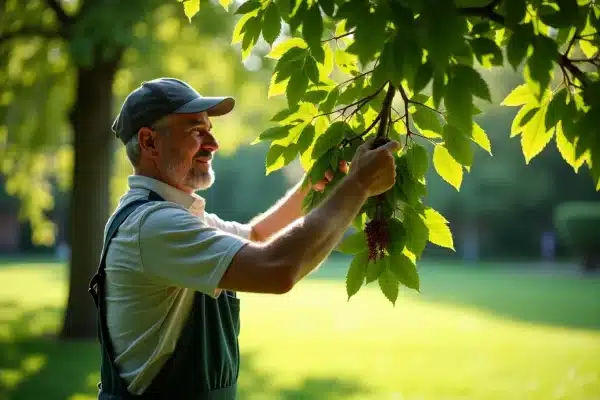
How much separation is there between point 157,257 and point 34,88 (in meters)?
10.0

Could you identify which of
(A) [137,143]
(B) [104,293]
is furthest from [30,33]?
(B) [104,293]

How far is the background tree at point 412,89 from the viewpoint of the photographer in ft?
5.80

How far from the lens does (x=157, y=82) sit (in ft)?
8.88

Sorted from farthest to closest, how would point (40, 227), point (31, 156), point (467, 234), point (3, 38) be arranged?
point (467, 234)
point (40, 227)
point (31, 156)
point (3, 38)

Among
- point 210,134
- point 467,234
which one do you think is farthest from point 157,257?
point 467,234

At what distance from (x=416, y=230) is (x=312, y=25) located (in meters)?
0.78

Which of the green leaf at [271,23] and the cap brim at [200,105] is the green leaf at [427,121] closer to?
the green leaf at [271,23]

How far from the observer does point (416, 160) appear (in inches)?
97.7

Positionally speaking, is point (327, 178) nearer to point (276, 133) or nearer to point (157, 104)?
point (276, 133)

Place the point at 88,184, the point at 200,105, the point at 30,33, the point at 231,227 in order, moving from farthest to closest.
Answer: the point at 88,184 < the point at 30,33 < the point at 231,227 < the point at 200,105

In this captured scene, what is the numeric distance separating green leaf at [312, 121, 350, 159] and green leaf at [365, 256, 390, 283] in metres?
0.39

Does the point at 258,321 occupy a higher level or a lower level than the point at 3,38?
lower

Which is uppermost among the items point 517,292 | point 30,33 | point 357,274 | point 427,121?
point 30,33

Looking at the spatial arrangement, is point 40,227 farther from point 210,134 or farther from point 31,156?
point 210,134
